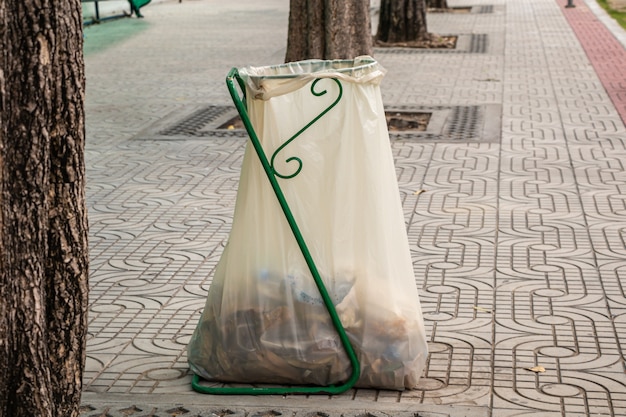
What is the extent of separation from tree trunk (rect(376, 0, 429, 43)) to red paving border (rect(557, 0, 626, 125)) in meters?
2.59

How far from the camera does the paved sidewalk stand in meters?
4.20

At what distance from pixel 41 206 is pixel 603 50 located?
48.3 ft

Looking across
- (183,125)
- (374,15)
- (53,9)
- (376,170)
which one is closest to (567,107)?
(183,125)

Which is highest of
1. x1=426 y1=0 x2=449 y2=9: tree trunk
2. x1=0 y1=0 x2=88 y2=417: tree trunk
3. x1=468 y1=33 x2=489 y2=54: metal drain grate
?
x1=0 y1=0 x2=88 y2=417: tree trunk

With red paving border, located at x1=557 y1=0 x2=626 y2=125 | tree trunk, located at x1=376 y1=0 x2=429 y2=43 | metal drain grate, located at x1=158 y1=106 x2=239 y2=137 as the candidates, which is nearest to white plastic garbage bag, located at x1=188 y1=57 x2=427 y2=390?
metal drain grate, located at x1=158 y1=106 x2=239 y2=137

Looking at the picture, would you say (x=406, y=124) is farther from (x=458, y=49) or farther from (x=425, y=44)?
(x=425, y=44)

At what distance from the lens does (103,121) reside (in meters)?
10.9

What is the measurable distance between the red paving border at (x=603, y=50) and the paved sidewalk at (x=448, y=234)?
4.4 inches

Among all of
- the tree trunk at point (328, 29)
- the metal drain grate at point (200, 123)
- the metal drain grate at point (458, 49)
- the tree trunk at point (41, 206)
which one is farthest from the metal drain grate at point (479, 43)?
the tree trunk at point (41, 206)

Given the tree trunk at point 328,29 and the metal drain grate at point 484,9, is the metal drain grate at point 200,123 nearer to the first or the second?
the tree trunk at point 328,29

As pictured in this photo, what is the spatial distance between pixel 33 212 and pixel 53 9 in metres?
0.55

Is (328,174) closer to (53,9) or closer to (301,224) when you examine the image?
(301,224)

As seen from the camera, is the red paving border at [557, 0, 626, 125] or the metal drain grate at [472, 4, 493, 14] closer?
the red paving border at [557, 0, 626, 125]

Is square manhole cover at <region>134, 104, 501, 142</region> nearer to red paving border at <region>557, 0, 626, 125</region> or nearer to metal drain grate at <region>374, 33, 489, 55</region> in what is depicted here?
red paving border at <region>557, 0, 626, 125</region>
